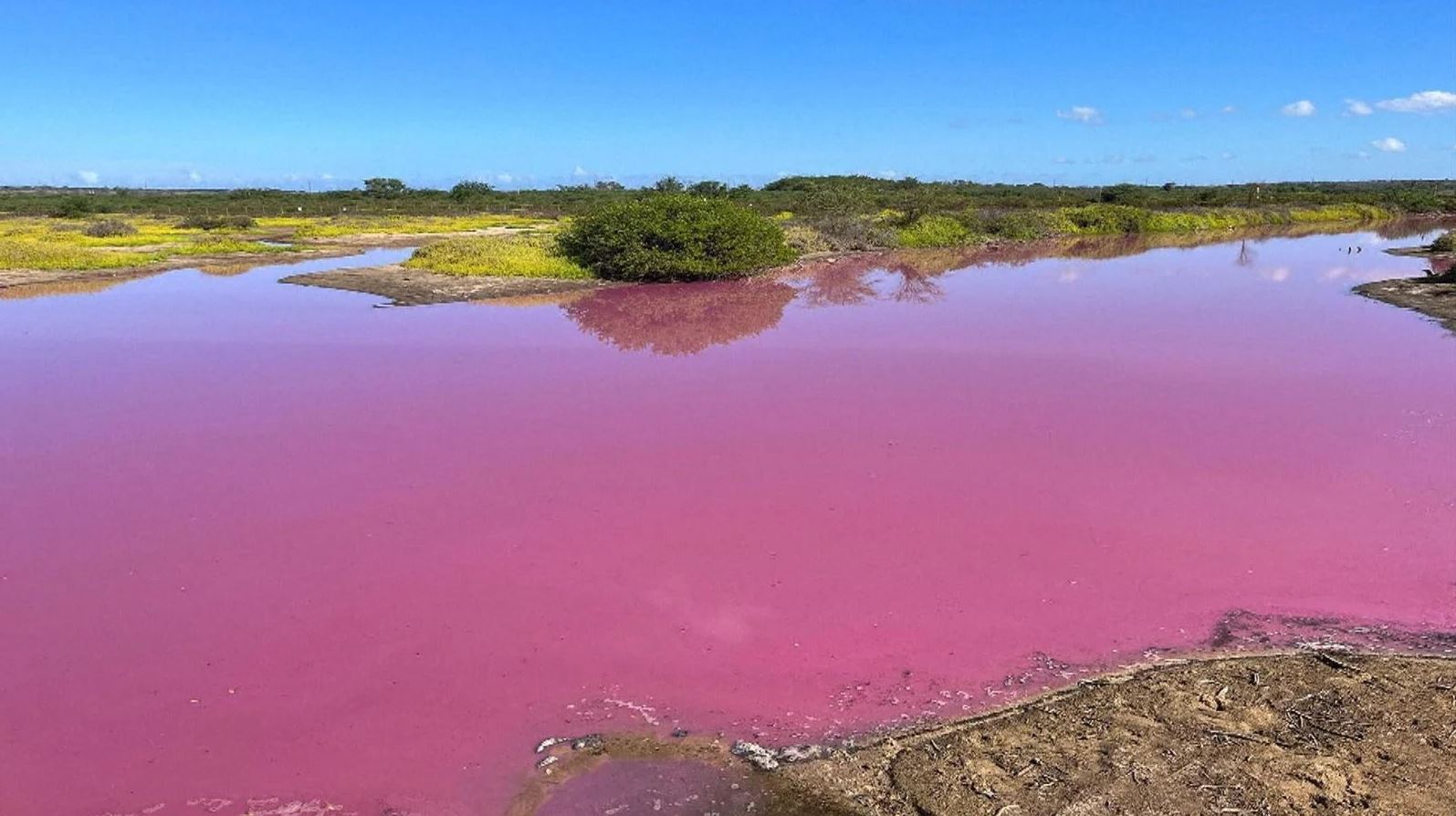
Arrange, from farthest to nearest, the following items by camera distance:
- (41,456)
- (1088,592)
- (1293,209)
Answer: (1293,209), (41,456), (1088,592)

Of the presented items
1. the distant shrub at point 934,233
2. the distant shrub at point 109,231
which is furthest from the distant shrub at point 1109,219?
the distant shrub at point 109,231

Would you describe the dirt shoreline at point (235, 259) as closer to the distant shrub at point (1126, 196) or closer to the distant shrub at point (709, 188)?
the distant shrub at point (709, 188)

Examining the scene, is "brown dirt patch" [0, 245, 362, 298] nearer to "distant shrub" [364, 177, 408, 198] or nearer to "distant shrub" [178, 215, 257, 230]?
"distant shrub" [178, 215, 257, 230]

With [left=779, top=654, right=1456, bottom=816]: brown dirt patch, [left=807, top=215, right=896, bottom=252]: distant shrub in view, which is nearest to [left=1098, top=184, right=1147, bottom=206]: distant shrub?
[left=807, top=215, right=896, bottom=252]: distant shrub

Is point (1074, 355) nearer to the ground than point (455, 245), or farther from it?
nearer to the ground

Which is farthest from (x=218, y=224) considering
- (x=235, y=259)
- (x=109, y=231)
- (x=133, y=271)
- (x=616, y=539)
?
(x=616, y=539)

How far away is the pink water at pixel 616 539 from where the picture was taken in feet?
14.8

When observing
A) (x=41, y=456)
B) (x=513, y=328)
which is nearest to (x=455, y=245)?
(x=513, y=328)

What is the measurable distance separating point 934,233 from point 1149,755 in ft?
108

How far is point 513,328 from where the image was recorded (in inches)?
612

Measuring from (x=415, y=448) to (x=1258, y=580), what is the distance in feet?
22.4

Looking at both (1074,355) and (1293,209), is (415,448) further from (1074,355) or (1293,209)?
(1293,209)

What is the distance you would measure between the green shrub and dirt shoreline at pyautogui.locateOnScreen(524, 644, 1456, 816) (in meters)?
18.0

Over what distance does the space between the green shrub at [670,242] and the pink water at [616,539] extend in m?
8.56
